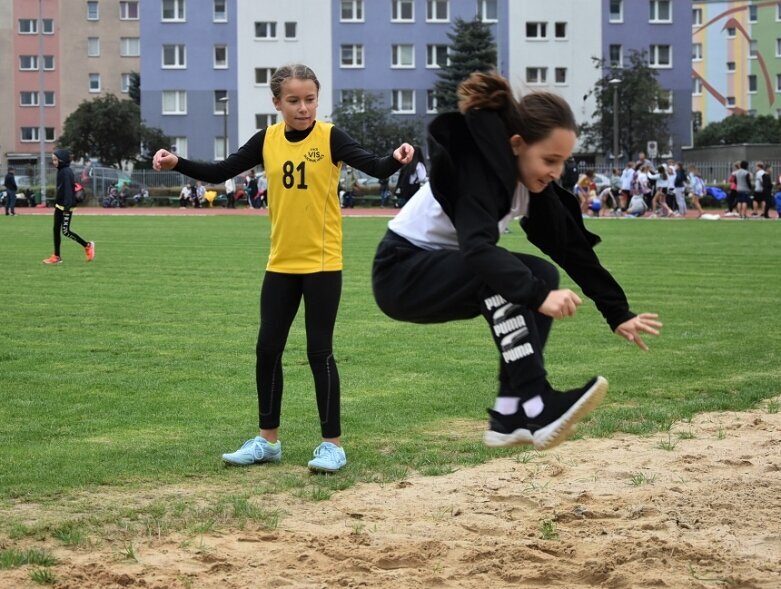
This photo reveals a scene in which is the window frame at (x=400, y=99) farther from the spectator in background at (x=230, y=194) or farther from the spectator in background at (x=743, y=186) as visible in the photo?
the spectator in background at (x=743, y=186)

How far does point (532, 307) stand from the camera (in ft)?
14.3

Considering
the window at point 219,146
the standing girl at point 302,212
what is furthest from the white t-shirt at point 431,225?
the window at point 219,146

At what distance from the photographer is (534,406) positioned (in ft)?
15.1

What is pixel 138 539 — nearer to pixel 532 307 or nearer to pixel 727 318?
pixel 532 307

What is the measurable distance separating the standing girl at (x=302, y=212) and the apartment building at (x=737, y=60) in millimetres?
100462

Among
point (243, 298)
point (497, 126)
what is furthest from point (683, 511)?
point (243, 298)

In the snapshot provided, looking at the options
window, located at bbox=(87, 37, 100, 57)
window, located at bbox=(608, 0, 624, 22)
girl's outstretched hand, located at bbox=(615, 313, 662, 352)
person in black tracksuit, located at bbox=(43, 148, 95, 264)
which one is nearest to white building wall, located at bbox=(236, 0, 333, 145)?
window, located at bbox=(608, 0, 624, 22)

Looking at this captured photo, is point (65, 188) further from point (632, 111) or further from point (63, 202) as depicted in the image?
point (632, 111)

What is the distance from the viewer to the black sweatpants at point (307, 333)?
21.3 ft

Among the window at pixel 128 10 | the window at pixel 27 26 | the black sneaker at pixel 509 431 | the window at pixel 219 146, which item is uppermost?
the window at pixel 128 10

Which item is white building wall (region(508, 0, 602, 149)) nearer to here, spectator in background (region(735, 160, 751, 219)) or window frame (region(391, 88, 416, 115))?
window frame (region(391, 88, 416, 115))

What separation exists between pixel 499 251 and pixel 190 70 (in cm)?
7659

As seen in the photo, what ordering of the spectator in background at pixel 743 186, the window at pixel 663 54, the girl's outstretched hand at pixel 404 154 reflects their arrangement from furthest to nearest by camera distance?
the window at pixel 663 54 < the spectator in background at pixel 743 186 < the girl's outstretched hand at pixel 404 154

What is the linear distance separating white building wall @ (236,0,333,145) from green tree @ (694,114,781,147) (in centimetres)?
2949
